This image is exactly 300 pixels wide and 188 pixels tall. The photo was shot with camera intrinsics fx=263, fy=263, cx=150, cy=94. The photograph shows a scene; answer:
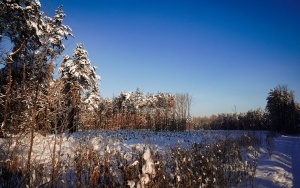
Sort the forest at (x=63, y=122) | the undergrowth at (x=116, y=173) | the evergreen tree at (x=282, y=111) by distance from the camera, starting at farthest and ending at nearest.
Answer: the evergreen tree at (x=282, y=111)
the forest at (x=63, y=122)
the undergrowth at (x=116, y=173)

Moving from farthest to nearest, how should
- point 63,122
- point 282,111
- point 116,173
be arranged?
point 282,111, point 116,173, point 63,122

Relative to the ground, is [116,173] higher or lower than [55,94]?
lower

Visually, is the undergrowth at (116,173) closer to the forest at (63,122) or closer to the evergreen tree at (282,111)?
the forest at (63,122)

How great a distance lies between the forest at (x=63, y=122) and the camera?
4.47 metres

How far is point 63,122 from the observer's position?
15.6 ft

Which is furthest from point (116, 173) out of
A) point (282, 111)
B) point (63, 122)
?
point (282, 111)

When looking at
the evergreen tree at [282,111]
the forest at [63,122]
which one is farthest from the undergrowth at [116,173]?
the evergreen tree at [282,111]

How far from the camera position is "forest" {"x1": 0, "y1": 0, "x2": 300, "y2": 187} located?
4.47 metres

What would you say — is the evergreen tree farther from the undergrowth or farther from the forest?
the undergrowth

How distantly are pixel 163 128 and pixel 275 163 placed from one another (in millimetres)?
27226

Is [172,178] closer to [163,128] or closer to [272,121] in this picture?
[163,128]

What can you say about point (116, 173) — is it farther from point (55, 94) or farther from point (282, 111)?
point (282, 111)

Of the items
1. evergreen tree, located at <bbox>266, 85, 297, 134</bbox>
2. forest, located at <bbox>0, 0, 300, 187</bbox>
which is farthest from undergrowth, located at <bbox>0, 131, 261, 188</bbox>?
evergreen tree, located at <bbox>266, 85, 297, 134</bbox>

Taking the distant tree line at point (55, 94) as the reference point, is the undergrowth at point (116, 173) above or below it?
below
